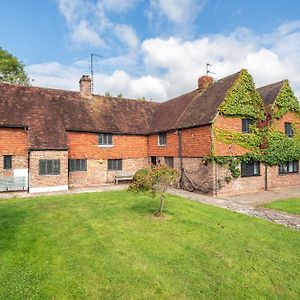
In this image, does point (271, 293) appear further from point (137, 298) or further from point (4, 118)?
point (4, 118)

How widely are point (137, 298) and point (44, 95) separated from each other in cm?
2366

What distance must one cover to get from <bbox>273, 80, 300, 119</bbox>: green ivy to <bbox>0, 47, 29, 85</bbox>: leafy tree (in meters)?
38.5

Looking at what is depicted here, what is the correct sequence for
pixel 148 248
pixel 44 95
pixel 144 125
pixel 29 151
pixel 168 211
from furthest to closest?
pixel 144 125, pixel 44 95, pixel 29 151, pixel 168 211, pixel 148 248

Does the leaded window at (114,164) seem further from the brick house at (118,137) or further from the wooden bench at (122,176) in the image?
the wooden bench at (122,176)

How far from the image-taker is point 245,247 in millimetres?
9445

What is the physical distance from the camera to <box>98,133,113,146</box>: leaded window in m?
25.6

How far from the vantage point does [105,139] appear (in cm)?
2591

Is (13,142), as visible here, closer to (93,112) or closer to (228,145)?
(93,112)

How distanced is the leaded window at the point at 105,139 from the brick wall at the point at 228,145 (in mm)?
10460

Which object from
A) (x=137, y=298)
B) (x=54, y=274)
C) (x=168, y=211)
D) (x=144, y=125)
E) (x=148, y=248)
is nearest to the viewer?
(x=137, y=298)

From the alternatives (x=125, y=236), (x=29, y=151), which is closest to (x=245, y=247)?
(x=125, y=236)

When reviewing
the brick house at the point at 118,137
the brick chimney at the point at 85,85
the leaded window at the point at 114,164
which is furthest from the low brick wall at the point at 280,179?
the brick chimney at the point at 85,85

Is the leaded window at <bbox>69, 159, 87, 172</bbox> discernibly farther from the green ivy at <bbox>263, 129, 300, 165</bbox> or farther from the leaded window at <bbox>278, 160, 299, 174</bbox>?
the leaded window at <bbox>278, 160, 299, 174</bbox>

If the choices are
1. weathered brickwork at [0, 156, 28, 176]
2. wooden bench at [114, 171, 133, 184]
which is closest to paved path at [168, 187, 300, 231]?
wooden bench at [114, 171, 133, 184]
